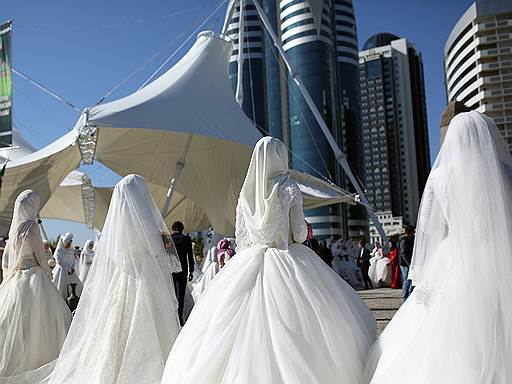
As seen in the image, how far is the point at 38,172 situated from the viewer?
47.7 feet

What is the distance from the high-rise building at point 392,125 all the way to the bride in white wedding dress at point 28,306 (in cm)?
11626

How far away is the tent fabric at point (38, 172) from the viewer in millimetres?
14180

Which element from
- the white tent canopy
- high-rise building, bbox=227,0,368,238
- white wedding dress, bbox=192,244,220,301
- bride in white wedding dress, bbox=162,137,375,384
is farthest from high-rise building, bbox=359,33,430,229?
bride in white wedding dress, bbox=162,137,375,384

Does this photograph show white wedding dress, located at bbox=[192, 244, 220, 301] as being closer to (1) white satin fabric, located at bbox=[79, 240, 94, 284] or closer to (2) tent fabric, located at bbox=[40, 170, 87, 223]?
(1) white satin fabric, located at bbox=[79, 240, 94, 284]

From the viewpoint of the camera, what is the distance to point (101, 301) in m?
5.10

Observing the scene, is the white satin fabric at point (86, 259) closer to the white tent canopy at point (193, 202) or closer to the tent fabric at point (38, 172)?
the tent fabric at point (38, 172)

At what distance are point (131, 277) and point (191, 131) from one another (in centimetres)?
988

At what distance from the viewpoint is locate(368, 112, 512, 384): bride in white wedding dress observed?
9.09 ft

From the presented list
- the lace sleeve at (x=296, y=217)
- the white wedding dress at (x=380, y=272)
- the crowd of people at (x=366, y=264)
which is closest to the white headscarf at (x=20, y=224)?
the lace sleeve at (x=296, y=217)

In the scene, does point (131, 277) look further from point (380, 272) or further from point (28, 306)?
point (380, 272)

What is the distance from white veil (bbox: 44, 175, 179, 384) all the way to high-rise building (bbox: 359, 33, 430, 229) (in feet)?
383

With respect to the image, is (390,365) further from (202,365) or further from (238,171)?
(238,171)

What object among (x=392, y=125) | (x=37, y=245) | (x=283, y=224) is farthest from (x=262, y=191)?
(x=392, y=125)

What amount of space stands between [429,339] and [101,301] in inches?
126
